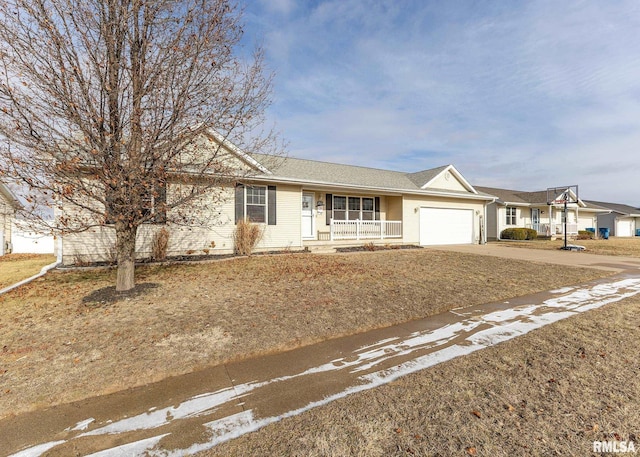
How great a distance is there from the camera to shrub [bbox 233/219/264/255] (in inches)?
436

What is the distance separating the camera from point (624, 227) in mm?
36031

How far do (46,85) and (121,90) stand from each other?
989 mm

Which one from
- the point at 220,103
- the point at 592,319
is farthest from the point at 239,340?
the point at 592,319

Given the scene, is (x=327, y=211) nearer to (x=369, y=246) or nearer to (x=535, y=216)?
(x=369, y=246)

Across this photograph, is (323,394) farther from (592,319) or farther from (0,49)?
(0,49)

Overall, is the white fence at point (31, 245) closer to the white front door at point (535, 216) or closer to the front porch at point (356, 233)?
the front porch at point (356, 233)

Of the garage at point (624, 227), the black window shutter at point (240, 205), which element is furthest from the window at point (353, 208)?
the garage at point (624, 227)

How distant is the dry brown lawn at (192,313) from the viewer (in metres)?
3.12

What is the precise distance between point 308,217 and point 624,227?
43682mm

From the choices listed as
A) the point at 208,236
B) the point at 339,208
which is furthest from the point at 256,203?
the point at 339,208

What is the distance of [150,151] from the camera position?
5.09m

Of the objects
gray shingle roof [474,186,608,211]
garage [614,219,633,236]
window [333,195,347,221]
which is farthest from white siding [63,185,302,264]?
garage [614,219,633,236]

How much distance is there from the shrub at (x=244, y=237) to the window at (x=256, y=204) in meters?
0.47

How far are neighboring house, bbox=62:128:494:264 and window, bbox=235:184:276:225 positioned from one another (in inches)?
1.5
